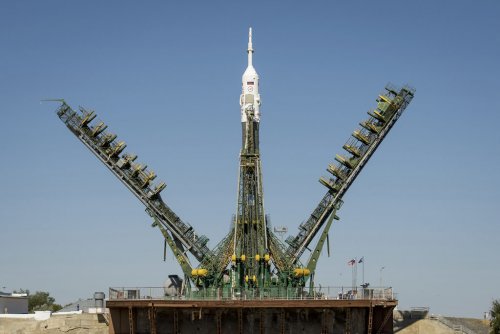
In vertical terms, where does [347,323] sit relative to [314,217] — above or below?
below

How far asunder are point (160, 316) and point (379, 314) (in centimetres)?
1669

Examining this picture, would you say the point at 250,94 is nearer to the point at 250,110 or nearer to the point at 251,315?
the point at 250,110

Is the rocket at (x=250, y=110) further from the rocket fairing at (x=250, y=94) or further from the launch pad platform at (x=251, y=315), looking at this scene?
the launch pad platform at (x=251, y=315)

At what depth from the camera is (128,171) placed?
9344cm

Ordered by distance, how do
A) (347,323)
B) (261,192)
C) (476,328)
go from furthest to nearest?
(476,328), (261,192), (347,323)

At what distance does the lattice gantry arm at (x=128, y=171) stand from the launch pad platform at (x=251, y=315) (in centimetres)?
1617

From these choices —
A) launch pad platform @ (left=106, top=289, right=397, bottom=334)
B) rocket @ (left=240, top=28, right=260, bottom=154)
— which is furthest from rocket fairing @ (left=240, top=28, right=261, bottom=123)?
launch pad platform @ (left=106, top=289, right=397, bottom=334)

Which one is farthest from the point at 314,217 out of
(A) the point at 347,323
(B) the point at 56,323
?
(B) the point at 56,323

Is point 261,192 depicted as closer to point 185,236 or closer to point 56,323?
point 185,236

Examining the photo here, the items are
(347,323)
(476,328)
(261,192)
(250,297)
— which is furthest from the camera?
(476,328)

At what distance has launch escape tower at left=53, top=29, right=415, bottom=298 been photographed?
290ft

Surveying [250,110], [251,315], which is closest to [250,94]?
[250,110]

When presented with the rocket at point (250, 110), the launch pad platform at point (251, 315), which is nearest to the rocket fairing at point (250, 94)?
the rocket at point (250, 110)

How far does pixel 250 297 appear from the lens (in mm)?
81312
